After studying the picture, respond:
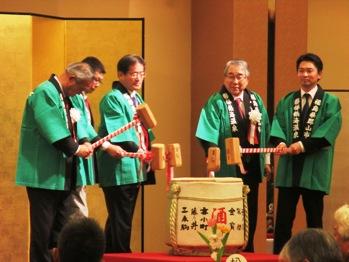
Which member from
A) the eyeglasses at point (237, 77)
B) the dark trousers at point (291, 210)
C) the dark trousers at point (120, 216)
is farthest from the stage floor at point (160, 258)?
the eyeglasses at point (237, 77)

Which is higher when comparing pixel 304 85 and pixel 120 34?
pixel 120 34

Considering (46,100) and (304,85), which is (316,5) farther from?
(46,100)

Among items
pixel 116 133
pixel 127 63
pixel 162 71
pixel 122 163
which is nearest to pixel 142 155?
pixel 122 163

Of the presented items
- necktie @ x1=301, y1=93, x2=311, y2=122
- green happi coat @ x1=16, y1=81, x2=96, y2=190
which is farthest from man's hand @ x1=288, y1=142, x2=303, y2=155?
green happi coat @ x1=16, y1=81, x2=96, y2=190

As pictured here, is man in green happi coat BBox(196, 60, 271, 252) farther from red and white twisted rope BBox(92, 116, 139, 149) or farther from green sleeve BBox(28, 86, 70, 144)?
green sleeve BBox(28, 86, 70, 144)

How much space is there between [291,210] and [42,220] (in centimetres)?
190

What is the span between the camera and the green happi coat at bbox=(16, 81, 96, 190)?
5.19m

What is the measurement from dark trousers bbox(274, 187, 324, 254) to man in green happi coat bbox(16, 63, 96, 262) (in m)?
1.60

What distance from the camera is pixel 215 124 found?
20.4 ft

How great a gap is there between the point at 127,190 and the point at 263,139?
1.10 metres

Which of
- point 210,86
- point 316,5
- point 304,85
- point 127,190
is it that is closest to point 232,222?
point 127,190

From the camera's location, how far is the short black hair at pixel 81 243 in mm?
2949

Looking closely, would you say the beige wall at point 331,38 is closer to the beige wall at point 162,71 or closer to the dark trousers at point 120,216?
the beige wall at point 162,71

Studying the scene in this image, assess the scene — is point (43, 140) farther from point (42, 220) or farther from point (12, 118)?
point (12, 118)
